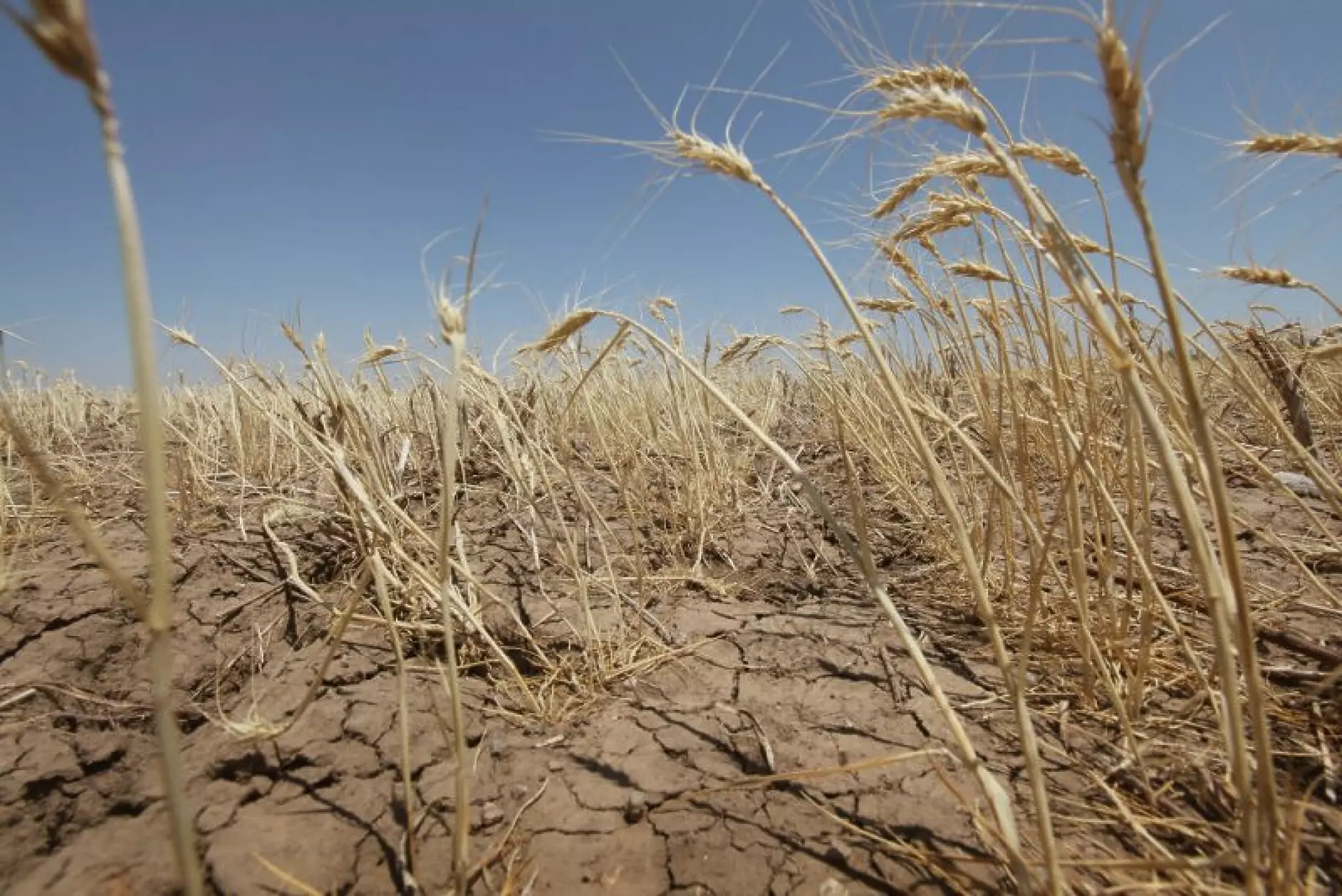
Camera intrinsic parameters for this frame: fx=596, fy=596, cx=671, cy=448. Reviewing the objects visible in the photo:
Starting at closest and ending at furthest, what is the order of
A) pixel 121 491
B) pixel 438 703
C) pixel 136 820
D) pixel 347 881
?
pixel 347 881, pixel 136 820, pixel 438 703, pixel 121 491

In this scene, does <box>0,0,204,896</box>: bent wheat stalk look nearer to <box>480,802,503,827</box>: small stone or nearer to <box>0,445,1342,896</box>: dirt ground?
<box>0,445,1342,896</box>: dirt ground

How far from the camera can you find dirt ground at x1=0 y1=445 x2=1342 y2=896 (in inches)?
34.5

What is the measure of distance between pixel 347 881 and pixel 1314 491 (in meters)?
3.23

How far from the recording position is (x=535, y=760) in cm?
110

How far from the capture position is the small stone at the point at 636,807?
974 mm

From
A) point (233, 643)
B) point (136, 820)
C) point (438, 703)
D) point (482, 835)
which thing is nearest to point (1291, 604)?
point (482, 835)

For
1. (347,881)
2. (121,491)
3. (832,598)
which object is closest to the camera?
(347,881)

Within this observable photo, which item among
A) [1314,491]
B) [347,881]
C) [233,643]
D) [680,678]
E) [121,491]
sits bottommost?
[347,881]

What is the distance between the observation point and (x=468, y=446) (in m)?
2.51

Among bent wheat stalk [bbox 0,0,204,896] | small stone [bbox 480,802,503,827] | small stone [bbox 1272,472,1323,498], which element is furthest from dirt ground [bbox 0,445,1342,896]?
small stone [bbox 1272,472,1323,498]

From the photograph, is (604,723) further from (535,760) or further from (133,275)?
(133,275)

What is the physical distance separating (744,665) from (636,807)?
18.7 inches

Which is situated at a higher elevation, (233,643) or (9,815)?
(233,643)

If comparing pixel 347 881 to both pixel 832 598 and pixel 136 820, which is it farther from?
pixel 832 598
